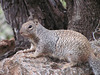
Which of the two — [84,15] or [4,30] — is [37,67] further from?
[4,30]

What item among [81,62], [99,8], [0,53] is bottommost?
[0,53]

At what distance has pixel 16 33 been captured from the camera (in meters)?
4.95

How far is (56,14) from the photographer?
491 centimetres

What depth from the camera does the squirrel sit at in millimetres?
3062

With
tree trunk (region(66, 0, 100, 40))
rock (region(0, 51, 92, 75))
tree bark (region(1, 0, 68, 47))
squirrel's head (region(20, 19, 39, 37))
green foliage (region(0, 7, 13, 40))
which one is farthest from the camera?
green foliage (region(0, 7, 13, 40))

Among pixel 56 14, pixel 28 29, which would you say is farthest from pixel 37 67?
pixel 56 14

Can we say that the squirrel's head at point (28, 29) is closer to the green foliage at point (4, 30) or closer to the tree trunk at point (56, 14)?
the tree trunk at point (56, 14)

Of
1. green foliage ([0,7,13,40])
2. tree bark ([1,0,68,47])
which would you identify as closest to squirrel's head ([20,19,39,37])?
tree bark ([1,0,68,47])

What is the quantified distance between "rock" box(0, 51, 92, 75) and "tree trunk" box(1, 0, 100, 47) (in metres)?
1.59

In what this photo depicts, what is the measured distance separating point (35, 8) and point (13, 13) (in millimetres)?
562

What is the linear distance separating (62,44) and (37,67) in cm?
55

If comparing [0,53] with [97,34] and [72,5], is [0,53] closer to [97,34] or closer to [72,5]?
[72,5]

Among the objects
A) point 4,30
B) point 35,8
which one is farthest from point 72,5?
point 4,30

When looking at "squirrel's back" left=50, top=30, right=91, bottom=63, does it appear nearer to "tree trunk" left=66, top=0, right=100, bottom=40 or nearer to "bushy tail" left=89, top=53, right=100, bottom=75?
"bushy tail" left=89, top=53, right=100, bottom=75
